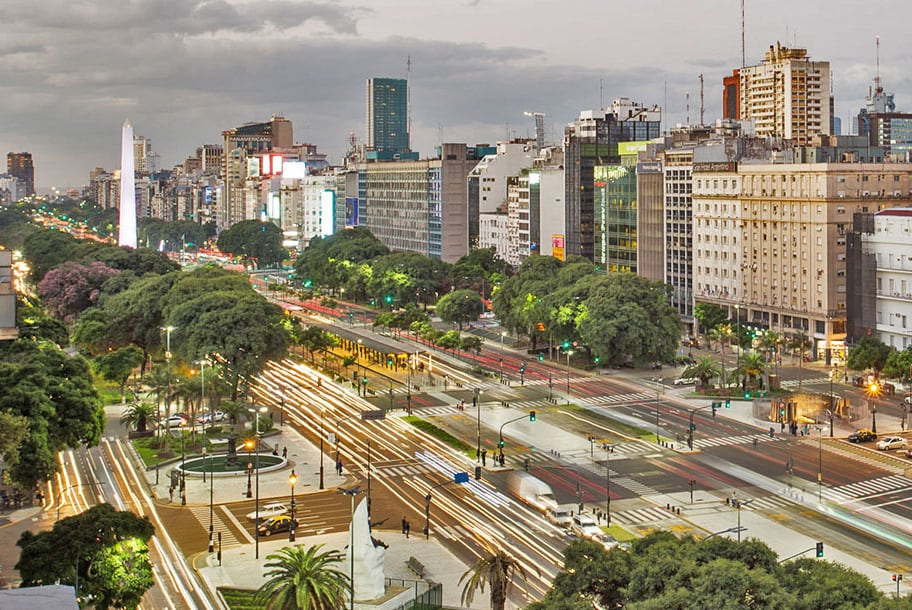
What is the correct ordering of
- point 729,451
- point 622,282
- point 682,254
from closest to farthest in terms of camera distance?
point 729,451, point 622,282, point 682,254

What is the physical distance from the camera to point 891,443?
92.7 m

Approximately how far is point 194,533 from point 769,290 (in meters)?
85.3

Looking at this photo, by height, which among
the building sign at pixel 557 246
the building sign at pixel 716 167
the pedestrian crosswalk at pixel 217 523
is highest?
the building sign at pixel 716 167

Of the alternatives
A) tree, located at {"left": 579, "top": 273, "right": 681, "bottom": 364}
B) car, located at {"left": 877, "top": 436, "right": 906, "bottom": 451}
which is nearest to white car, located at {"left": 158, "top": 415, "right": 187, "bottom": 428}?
tree, located at {"left": 579, "top": 273, "right": 681, "bottom": 364}

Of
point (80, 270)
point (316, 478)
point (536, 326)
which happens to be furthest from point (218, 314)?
point (80, 270)

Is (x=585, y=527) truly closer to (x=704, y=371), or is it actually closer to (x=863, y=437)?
(x=863, y=437)

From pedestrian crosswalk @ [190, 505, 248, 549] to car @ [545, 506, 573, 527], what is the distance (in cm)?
1830

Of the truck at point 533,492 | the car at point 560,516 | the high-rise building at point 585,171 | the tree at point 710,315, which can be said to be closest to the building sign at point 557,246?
the high-rise building at point 585,171

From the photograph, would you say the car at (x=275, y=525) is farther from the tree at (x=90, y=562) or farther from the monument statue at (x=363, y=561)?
the tree at (x=90, y=562)

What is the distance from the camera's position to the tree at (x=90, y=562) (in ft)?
178

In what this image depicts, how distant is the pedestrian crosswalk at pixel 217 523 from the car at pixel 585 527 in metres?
18.9

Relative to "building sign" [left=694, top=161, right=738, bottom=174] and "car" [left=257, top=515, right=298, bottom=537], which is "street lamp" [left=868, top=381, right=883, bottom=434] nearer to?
"building sign" [left=694, top=161, right=738, bottom=174]

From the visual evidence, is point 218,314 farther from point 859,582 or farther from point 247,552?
point 859,582

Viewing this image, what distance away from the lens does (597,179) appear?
581ft
